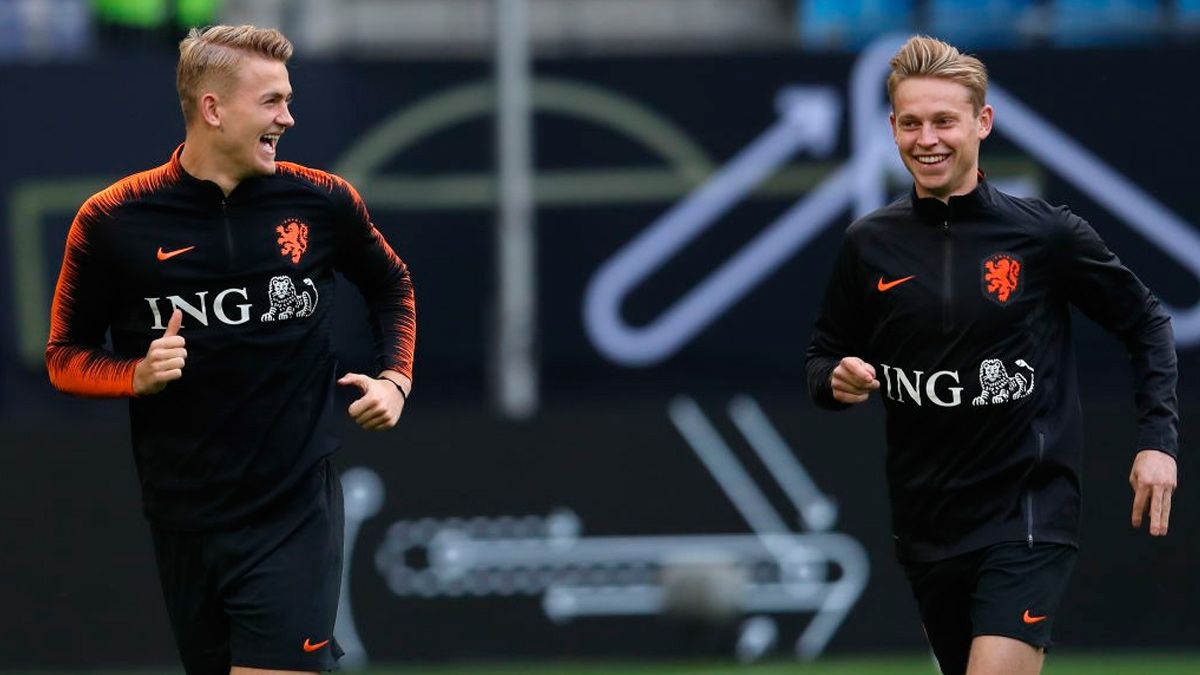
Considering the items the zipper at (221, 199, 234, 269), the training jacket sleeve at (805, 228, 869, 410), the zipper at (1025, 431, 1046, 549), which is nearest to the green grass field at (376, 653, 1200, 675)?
the training jacket sleeve at (805, 228, 869, 410)

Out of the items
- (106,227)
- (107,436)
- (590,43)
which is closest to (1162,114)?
(590,43)

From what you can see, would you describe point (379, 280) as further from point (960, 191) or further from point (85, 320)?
point (960, 191)

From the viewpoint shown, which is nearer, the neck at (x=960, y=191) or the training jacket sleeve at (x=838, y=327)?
the neck at (x=960, y=191)

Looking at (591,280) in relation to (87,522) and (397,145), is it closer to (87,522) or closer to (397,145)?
(397,145)

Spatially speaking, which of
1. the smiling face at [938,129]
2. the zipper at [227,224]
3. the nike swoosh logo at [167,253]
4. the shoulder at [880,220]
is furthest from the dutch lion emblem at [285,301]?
the smiling face at [938,129]

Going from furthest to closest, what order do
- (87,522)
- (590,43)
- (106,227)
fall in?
(590,43) < (87,522) < (106,227)

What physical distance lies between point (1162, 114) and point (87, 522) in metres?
6.61

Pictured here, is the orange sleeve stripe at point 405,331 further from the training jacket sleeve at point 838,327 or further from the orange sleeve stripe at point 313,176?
the training jacket sleeve at point 838,327

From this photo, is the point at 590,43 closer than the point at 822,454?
No

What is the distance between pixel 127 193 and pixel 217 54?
0.43 metres

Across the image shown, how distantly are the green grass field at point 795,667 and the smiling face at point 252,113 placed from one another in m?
5.26

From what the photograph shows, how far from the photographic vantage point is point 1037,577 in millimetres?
5594

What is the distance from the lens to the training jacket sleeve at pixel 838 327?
5820mm

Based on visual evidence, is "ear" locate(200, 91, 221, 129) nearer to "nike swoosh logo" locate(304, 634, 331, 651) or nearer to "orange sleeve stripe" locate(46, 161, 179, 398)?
"orange sleeve stripe" locate(46, 161, 179, 398)
